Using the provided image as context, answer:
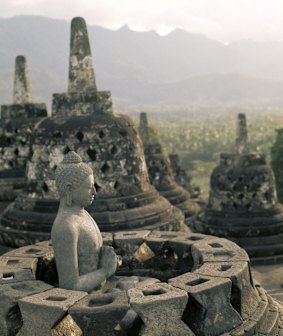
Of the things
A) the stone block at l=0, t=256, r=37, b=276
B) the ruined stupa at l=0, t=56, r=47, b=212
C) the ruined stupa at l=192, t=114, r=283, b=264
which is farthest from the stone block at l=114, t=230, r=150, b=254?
the ruined stupa at l=192, t=114, r=283, b=264

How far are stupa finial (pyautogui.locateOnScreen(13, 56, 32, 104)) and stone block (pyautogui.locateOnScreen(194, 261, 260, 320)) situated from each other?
22.5ft

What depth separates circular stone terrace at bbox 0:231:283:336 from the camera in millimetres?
3471

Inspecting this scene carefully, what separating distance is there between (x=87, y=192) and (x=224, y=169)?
27.6 ft

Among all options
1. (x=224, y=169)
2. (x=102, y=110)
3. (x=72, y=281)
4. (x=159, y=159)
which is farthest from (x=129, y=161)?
(x=159, y=159)

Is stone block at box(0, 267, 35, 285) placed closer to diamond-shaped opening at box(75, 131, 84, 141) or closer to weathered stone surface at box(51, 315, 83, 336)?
weathered stone surface at box(51, 315, 83, 336)

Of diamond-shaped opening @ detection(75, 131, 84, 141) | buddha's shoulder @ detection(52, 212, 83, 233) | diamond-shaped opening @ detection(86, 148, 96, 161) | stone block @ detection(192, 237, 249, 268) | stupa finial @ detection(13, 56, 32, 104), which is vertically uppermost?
stupa finial @ detection(13, 56, 32, 104)

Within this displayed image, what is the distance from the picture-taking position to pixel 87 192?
14.0ft

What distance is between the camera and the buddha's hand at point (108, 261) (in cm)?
429

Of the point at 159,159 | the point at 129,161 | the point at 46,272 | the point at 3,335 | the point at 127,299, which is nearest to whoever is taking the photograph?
the point at 127,299

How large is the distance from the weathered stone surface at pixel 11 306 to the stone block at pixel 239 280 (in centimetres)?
136

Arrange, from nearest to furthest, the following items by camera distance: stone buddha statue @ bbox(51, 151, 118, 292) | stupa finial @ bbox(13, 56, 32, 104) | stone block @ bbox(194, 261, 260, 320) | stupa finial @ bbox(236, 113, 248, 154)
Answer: stone block @ bbox(194, 261, 260, 320)
stone buddha statue @ bbox(51, 151, 118, 292)
stupa finial @ bbox(13, 56, 32, 104)
stupa finial @ bbox(236, 113, 248, 154)

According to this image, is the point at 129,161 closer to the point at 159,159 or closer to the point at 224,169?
the point at 224,169

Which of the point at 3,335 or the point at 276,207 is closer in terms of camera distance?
the point at 3,335

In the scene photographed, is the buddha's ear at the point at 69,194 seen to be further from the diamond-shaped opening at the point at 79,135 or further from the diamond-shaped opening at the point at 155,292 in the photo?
the diamond-shaped opening at the point at 79,135
